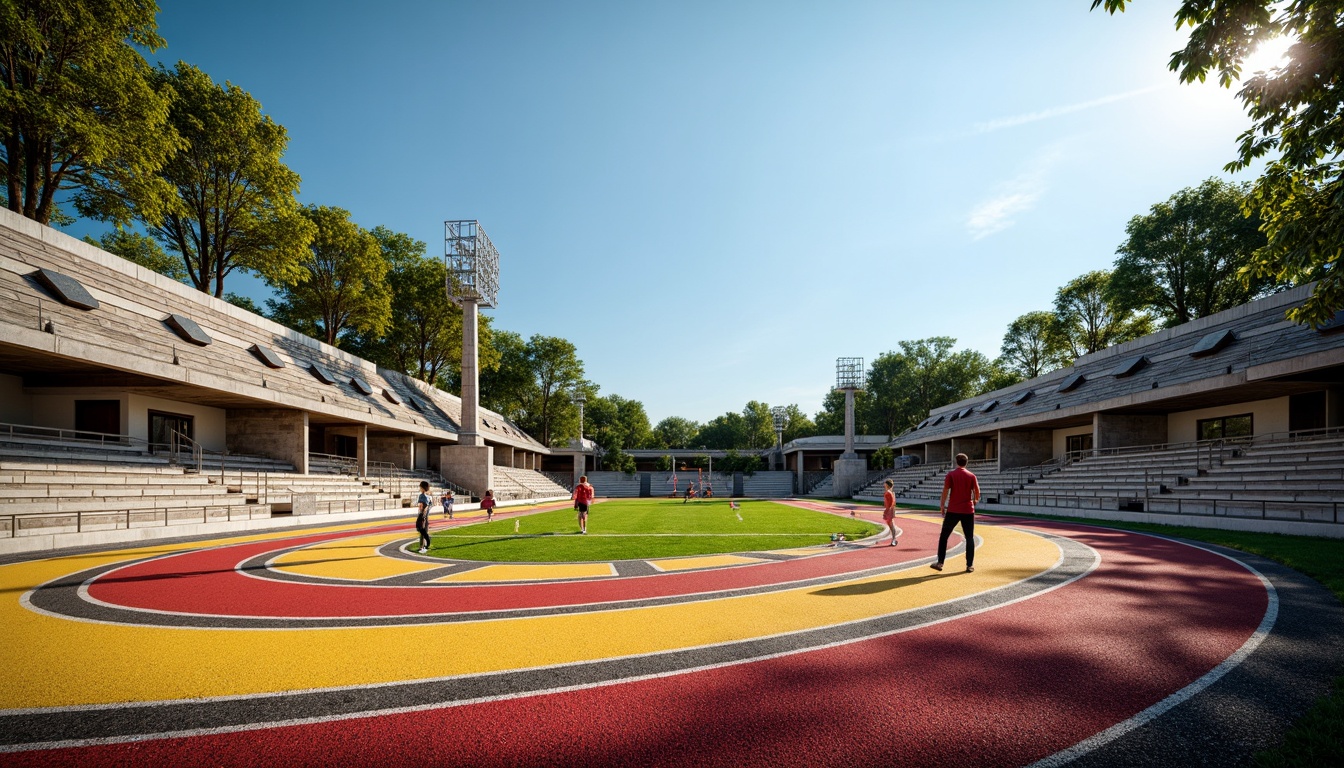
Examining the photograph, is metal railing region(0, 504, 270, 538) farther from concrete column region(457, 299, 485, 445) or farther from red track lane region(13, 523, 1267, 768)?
concrete column region(457, 299, 485, 445)

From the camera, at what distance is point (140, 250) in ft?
131

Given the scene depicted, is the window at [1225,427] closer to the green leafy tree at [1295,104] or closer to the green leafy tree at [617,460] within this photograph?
the green leafy tree at [1295,104]

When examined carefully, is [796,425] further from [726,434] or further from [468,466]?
[468,466]

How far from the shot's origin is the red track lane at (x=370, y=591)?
730 centimetres

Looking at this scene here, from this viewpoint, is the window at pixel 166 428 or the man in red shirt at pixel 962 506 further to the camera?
the window at pixel 166 428

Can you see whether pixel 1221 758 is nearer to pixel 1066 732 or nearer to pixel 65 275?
pixel 1066 732

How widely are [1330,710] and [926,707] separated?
2711mm

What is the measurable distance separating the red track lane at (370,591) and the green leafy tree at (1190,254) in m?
44.3

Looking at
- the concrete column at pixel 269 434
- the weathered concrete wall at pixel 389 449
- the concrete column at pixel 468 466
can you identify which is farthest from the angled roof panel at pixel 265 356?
the concrete column at pixel 468 466

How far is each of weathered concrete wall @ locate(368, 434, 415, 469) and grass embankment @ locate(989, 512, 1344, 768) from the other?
1595 inches

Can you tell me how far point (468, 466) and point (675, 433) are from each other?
284ft

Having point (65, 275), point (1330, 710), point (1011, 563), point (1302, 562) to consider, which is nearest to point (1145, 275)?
point (1302, 562)

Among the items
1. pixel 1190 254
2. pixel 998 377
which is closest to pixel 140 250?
pixel 1190 254

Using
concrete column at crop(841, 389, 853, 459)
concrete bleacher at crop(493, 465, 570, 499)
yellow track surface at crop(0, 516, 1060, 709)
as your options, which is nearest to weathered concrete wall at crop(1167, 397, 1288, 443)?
yellow track surface at crop(0, 516, 1060, 709)
